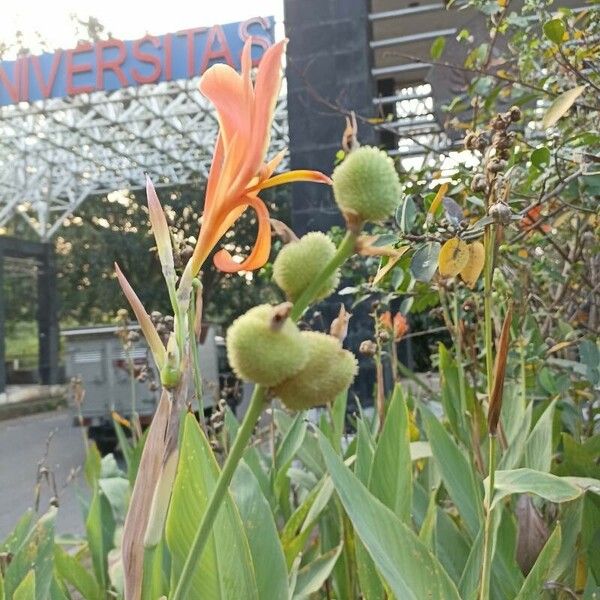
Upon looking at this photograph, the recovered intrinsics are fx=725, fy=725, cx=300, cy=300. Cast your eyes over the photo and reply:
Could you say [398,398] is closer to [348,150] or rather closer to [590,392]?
[348,150]

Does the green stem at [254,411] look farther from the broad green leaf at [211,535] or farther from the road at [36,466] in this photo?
the road at [36,466]

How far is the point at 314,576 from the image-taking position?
103cm

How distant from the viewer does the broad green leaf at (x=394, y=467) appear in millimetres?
910

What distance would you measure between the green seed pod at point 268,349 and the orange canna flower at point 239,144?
0.13 metres

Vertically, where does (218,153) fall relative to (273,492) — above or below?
above

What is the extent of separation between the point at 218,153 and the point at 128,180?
495 inches

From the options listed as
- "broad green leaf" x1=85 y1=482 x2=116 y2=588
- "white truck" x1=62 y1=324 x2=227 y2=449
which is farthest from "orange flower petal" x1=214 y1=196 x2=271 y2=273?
"white truck" x1=62 y1=324 x2=227 y2=449

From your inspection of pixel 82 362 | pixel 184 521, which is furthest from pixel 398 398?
pixel 82 362

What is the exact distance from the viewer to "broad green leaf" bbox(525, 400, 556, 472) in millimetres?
1092

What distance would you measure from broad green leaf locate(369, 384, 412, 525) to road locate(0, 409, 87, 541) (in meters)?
1.15

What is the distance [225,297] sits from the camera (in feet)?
51.3

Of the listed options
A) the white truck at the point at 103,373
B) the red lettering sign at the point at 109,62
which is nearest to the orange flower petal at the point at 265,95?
the white truck at the point at 103,373

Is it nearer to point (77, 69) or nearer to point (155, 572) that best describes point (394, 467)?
point (155, 572)

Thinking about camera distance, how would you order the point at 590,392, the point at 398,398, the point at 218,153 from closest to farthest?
the point at 218,153 < the point at 398,398 < the point at 590,392
